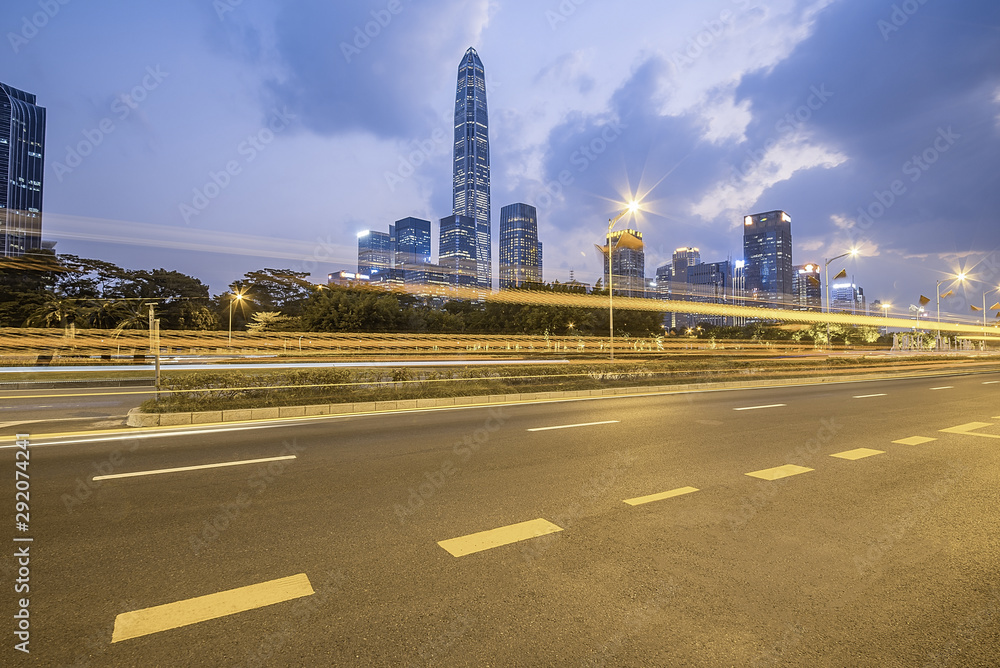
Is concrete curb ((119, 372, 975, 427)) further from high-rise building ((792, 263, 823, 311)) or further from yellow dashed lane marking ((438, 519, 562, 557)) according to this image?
high-rise building ((792, 263, 823, 311))

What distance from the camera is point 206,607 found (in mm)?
3104

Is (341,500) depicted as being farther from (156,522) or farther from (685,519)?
(685,519)

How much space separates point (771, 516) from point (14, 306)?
5123cm

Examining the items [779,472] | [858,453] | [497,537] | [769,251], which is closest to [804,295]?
[769,251]

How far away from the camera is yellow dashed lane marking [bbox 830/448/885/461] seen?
7.32 metres

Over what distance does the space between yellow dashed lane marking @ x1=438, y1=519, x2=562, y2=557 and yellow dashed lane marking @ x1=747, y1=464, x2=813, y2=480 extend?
3415 mm

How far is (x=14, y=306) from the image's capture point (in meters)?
36.6

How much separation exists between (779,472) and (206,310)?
52.0 m

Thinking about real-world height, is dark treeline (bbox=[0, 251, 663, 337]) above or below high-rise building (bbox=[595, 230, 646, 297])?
below

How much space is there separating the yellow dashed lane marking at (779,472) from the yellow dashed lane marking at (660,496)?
4.08 feet

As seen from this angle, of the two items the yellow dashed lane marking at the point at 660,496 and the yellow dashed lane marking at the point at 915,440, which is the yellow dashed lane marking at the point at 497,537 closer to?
the yellow dashed lane marking at the point at 660,496

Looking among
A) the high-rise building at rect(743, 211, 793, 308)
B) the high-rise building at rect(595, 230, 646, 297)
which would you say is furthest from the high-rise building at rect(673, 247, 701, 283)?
the high-rise building at rect(595, 230, 646, 297)

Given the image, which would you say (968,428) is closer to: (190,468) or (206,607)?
(206,607)

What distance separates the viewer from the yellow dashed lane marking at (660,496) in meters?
5.22
